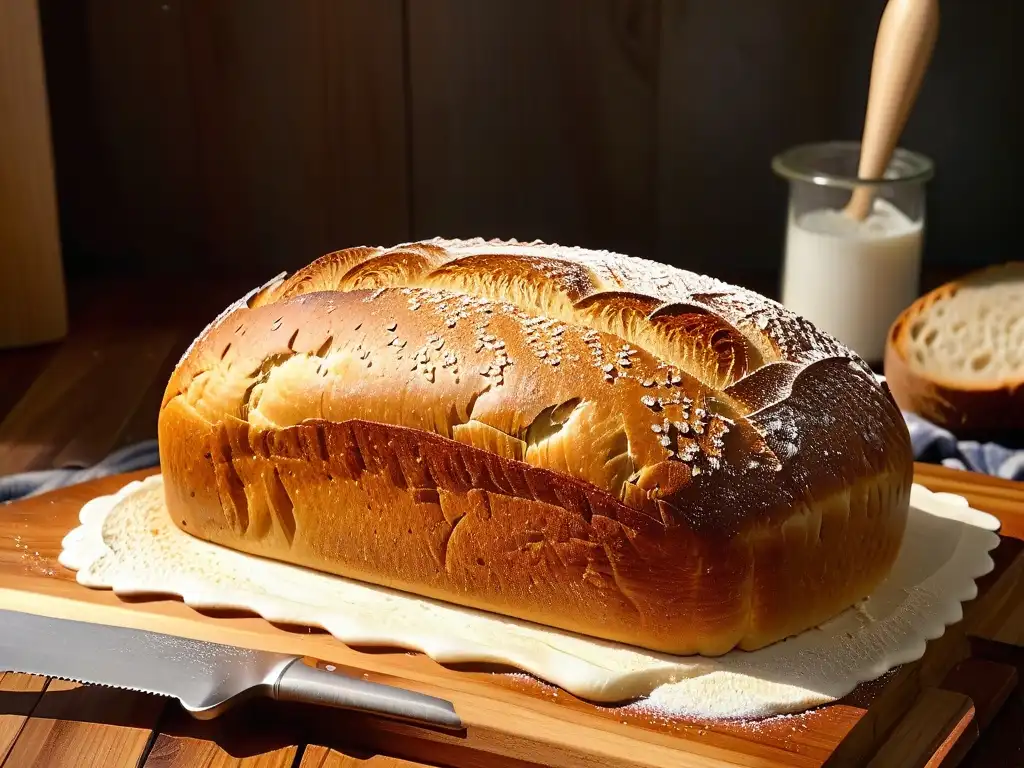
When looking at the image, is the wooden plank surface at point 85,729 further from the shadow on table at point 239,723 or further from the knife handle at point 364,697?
the knife handle at point 364,697

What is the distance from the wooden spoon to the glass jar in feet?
0.18

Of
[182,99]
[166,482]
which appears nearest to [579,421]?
[166,482]

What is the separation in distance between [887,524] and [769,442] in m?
0.15

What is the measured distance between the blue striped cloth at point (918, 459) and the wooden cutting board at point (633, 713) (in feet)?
0.90

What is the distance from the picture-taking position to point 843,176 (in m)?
1.75

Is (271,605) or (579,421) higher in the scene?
(579,421)

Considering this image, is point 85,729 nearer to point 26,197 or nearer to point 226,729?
point 226,729

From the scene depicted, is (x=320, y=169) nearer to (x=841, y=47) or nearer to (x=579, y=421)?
(x=841, y=47)

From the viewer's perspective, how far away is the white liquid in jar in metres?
1.66

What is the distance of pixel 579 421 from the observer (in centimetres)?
98

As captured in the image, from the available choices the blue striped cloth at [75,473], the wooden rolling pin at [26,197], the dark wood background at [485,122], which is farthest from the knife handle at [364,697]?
the dark wood background at [485,122]

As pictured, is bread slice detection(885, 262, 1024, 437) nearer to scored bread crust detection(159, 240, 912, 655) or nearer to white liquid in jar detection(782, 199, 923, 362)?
white liquid in jar detection(782, 199, 923, 362)

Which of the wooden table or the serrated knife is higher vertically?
the serrated knife

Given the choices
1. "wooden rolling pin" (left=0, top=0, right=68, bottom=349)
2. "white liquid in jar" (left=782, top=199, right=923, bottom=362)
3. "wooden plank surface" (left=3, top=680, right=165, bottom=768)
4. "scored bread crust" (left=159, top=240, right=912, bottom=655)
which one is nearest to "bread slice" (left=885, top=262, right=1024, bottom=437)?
"white liquid in jar" (left=782, top=199, right=923, bottom=362)
